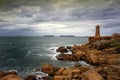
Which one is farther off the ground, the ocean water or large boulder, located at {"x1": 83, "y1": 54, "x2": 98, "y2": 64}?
large boulder, located at {"x1": 83, "y1": 54, "x2": 98, "y2": 64}

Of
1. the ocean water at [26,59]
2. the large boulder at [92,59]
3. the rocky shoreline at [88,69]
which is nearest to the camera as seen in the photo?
the rocky shoreline at [88,69]

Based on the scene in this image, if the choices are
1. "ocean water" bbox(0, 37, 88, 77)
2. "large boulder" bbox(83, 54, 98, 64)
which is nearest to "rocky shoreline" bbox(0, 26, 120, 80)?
"large boulder" bbox(83, 54, 98, 64)

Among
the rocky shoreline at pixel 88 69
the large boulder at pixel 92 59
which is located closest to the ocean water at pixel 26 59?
the rocky shoreline at pixel 88 69

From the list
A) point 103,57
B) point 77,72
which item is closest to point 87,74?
point 77,72

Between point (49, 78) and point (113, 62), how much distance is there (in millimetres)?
12095

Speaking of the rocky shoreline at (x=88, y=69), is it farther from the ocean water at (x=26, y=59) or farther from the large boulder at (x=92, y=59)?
the ocean water at (x=26, y=59)

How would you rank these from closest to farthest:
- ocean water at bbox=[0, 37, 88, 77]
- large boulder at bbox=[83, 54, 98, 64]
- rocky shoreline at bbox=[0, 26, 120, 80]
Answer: rocky shoreline at bbox=[0, 26, 120, 80]
ocean water at bbox=[0, 37, 88, 77]
large boulder at bbox=[83, 54, 98, 64]

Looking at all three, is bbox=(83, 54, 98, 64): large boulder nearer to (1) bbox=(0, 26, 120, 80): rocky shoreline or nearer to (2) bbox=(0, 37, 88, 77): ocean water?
(1) bbox=(0, 26, 120, 80): rocky shoreline

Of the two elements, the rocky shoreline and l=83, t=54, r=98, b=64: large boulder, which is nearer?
the rocky shoreline

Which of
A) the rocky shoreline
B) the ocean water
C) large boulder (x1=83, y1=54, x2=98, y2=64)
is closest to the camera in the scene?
the rocky shoreline

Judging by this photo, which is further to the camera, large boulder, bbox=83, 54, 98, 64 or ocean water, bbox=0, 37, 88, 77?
large boulder, bbox=83, 54, 98, 64

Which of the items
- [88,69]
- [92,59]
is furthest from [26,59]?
[88,69]

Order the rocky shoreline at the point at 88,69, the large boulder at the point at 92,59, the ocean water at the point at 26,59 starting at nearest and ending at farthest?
1. the rocky shoreline at the point at 88,69
2. the ocean water at the point at 26,59
3. the large boulder at the point at 92,59

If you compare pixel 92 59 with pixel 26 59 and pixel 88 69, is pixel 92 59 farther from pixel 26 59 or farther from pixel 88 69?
pixel 26 59
